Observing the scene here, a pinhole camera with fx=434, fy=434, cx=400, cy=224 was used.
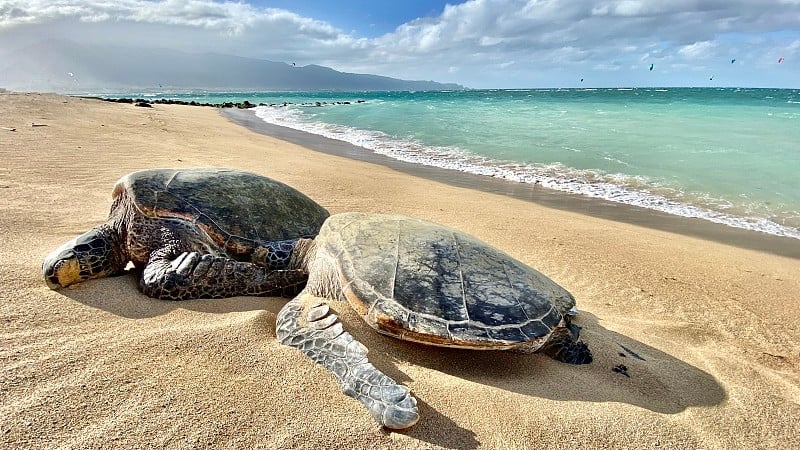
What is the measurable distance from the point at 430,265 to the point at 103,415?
1.94 meters

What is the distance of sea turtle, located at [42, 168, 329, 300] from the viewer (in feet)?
10.7

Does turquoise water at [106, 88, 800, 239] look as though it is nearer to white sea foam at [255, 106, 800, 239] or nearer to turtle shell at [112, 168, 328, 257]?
white sea foam at [255, 106, 800, 239]

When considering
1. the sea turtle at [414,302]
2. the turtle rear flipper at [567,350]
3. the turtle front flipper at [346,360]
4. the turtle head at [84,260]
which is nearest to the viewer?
the turtle front flipper at [346,360]

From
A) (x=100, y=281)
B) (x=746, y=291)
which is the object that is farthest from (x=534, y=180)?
(x=100, y=281)

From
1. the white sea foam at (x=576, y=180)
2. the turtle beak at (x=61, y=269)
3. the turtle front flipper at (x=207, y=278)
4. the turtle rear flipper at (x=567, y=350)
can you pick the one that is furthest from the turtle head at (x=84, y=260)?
the white sea foam at (x=576, y=180)

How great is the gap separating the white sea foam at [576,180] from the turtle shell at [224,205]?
273 inches

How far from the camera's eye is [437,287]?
2.83m

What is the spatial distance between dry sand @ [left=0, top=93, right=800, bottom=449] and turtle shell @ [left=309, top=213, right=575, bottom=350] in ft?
0.90

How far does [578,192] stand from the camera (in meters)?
9.23

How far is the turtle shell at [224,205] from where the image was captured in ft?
12.2

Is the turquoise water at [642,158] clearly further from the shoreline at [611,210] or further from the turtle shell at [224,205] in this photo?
the turtle shell at [224,205]

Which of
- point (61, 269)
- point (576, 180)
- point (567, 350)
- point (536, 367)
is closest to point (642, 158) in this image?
point (576, 180)

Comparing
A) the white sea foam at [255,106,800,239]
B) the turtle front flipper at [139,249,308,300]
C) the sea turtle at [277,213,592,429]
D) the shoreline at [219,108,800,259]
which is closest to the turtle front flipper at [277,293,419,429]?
the sea turtle at [277,213,592,429]

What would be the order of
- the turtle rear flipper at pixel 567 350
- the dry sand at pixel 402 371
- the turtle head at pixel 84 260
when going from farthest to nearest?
the turtle head at pixel 84 260, the turtle rear flipper at pixel 567 350, the dry sand at pixel 402 371
